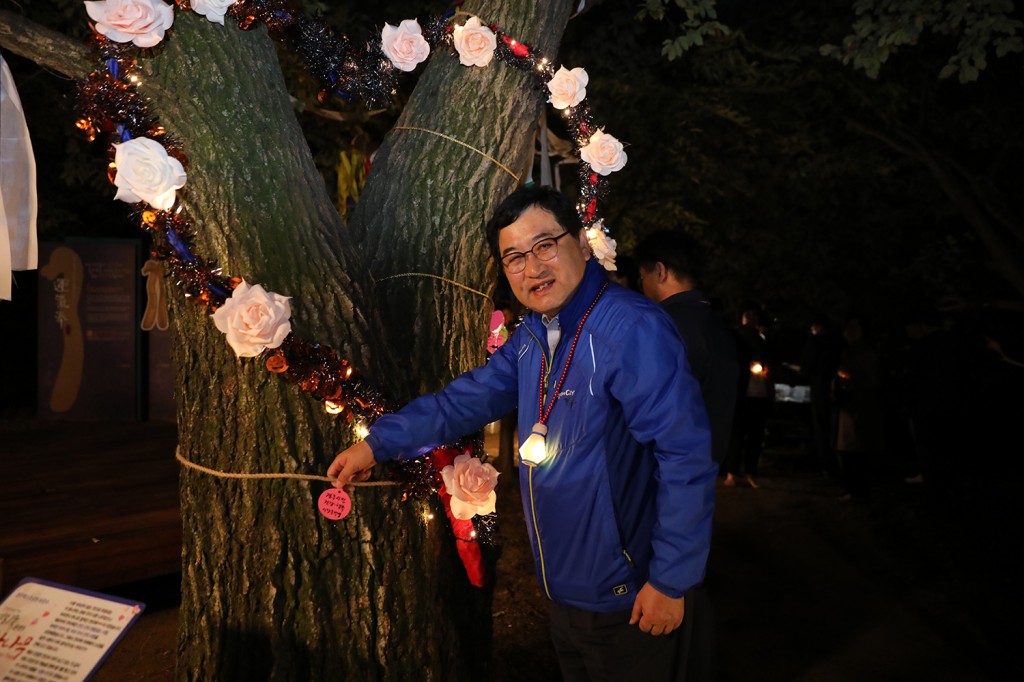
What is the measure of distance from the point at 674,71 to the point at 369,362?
9983mm

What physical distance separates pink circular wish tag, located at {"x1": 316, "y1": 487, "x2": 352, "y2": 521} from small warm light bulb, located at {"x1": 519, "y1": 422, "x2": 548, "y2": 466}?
65 centimetres

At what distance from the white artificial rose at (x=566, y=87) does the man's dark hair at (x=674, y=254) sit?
2.91 ft

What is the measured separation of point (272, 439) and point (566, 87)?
6.26ft

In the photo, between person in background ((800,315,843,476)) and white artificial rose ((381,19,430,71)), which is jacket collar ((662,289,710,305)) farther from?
person in background ((800,315,843,476))

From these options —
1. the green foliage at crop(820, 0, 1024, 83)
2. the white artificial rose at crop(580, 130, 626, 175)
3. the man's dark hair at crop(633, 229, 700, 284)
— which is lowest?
the man's dark hair at crop(633, 229, 700, 284)

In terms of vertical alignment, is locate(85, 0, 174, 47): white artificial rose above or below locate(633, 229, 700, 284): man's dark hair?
above

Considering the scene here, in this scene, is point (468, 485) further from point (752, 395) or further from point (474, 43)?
point (752, 395)

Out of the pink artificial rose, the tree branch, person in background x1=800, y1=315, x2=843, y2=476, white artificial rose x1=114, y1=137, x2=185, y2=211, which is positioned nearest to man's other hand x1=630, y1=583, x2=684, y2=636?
the pink artificial rose

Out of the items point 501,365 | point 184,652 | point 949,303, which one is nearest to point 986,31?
point 501,365

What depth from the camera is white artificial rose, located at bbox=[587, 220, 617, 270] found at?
4.15m

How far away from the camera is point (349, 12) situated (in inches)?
318

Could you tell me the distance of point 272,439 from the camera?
271 centimetres

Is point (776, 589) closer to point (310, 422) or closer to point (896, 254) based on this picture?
point (310, 422)

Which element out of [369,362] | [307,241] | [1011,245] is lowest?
[369,362]
